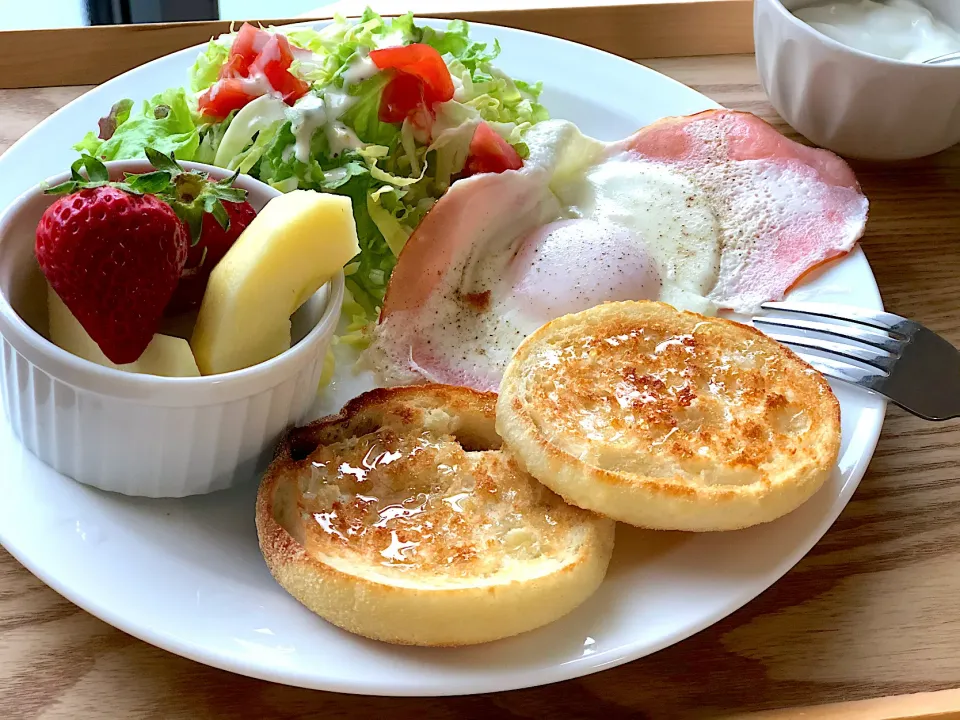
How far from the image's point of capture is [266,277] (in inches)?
55.8

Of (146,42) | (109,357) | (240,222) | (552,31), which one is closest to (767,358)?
(240,222)

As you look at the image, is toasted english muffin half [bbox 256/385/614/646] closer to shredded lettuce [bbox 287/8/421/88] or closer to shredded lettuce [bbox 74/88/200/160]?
shredded lettuce [bbox 74/88/200/160]

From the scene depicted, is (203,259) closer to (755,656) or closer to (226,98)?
(226,98)

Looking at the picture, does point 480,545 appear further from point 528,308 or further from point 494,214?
point 494,214

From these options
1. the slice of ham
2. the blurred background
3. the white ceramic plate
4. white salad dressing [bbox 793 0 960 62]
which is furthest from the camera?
the blurred background

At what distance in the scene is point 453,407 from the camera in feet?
5.28

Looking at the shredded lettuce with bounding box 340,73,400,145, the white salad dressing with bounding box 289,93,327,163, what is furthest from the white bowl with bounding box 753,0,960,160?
the white salad dressing with bounding box 289,93,327,163

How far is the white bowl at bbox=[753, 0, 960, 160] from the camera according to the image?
227 centimetres

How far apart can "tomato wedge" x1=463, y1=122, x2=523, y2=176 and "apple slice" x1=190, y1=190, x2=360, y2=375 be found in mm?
751

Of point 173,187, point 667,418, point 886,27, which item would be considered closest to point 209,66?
point 173,187

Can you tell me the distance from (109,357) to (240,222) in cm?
32

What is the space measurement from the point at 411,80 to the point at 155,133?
23.3 inches

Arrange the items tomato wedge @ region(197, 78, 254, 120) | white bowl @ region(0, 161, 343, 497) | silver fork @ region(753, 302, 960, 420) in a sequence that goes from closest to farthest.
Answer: white bowl @ region(0, 161, 343, 497) < silver fork @ region(753, 302, 960, 420) < tomato wedge @ region(197, 78, 254, 120)

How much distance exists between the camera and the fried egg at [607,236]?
6.47 feet
